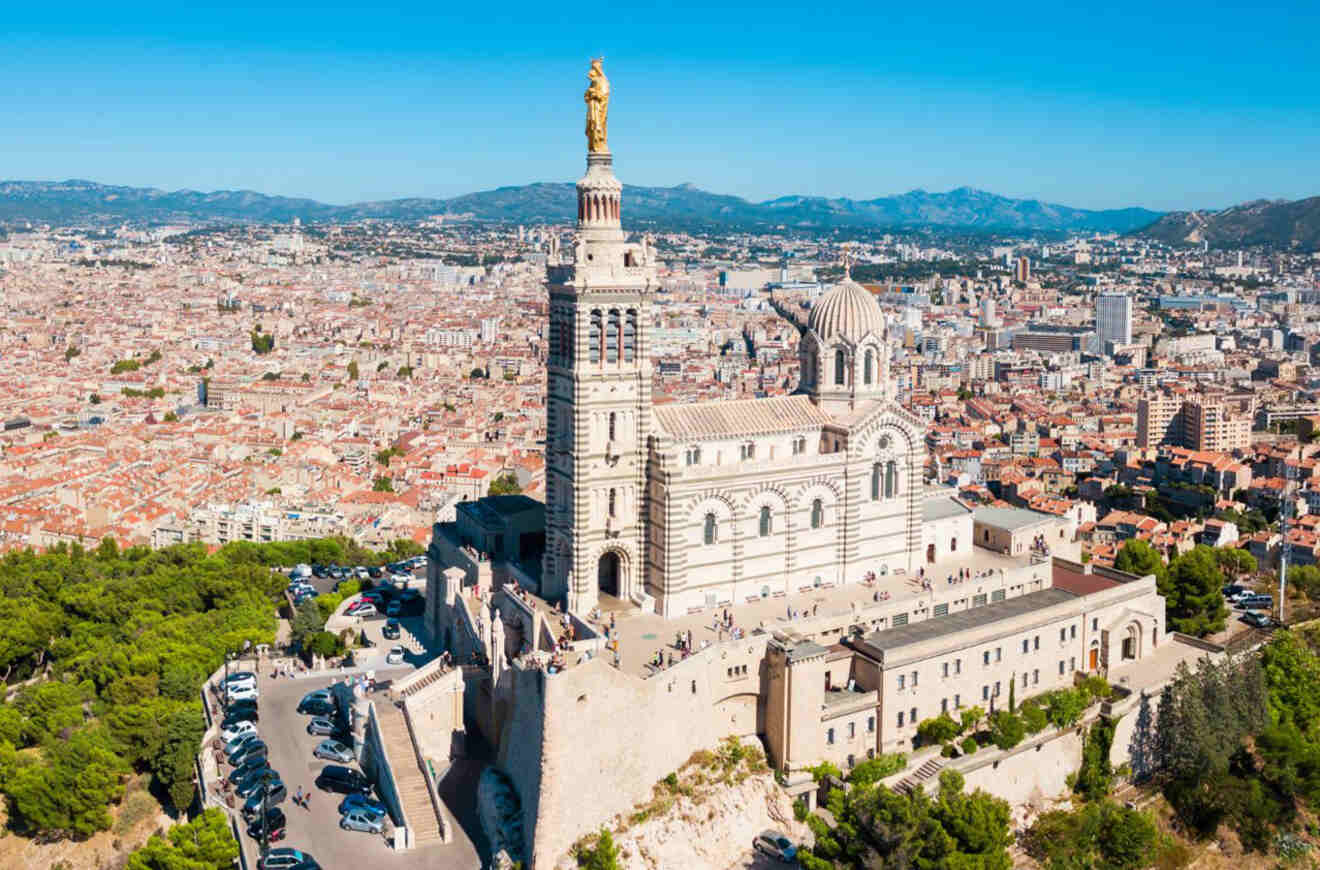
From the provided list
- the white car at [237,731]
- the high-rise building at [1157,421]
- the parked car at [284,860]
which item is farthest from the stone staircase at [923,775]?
the high-rise building at [1157,421]

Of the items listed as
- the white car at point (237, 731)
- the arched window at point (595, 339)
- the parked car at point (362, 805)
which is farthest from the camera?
the white car at point (237, 731)

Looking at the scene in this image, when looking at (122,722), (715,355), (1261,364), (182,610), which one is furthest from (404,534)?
(1261,364)

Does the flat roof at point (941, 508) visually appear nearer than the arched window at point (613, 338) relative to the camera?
No

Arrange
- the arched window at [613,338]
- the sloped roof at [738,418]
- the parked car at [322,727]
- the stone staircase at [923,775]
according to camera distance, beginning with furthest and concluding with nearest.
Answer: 1. the sloped roof at [738,418]
2. the parked car at [322,727]
3. the arched window at [613,338]
4. the stone staircase at [923,775]

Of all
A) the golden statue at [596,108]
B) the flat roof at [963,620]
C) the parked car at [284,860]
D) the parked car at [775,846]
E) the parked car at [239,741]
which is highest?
the golden statue at [596,108]

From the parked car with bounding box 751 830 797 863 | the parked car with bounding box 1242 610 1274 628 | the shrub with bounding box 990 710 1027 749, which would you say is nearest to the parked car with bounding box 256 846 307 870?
the parked car with bounding box 751 830 797 863

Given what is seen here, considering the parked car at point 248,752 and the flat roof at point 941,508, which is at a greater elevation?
the flat roof at point 941,508

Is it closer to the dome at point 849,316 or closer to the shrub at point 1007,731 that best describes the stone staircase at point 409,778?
the shrub at point 1007,731

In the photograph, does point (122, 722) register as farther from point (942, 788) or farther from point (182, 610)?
point (942, 788)
